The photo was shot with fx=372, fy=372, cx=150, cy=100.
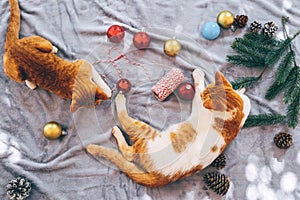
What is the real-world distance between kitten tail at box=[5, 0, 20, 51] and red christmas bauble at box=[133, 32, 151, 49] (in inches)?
16.5

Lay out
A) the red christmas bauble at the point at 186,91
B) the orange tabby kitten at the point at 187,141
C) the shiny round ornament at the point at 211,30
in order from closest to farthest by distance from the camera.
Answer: the orange tabby kitten at the point at 187,141, the red christmas bauble at the point at 186,91, the shiny round ornament at the point at 211,30

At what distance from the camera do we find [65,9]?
1.44 m

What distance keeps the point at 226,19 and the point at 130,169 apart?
0.66 m

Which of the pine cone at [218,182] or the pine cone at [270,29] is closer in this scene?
Result: the pine cone at [218,182]

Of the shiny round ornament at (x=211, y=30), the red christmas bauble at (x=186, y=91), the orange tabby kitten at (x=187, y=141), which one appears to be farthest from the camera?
the shiny round ornament at (x=211, y=30)

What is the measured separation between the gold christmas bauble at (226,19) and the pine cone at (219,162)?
496mm

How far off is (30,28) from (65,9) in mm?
152

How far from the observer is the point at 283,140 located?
1312mm

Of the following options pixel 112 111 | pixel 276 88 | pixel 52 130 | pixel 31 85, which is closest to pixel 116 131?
pixel 112 111

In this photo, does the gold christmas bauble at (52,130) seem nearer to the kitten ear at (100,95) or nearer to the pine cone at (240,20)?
the kitten ear at (100,95)

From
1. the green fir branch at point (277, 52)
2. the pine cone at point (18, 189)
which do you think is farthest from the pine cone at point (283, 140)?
the pine cone at point (18, 189)

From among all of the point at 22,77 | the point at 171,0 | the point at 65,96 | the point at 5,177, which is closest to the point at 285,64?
the point at 171,0

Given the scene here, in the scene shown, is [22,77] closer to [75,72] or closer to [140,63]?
[75,72]

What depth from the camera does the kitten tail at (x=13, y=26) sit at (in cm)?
129
